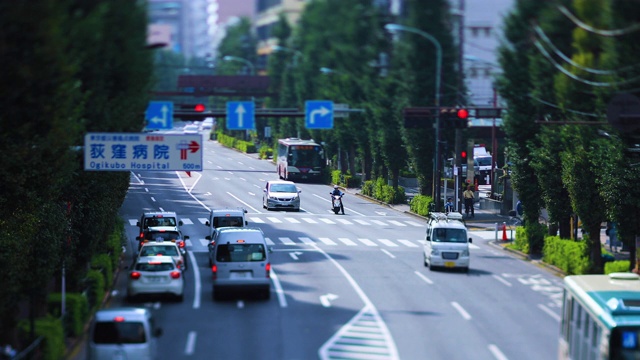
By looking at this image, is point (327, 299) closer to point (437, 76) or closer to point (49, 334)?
point (49, 334)

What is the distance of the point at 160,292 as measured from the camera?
3600cm

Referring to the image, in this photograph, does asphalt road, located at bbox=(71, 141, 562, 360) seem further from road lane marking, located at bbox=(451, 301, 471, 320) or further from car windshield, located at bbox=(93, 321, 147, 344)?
car windshield, located at bbox=(93, 321, 147, 344)

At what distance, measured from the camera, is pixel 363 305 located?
35.8m

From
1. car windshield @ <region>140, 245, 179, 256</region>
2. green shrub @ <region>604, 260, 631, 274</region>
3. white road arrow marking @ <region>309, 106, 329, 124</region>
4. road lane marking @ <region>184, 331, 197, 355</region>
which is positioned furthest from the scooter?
road lane marking @ <region>184, 331, 197, 355</region>

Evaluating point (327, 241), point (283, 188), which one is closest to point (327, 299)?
point (327, 241)

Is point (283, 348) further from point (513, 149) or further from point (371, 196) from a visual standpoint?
point (371, 196)

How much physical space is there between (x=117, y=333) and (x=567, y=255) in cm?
2402

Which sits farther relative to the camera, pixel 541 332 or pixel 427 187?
pixel 427 187

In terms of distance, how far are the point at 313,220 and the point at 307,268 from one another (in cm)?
2147

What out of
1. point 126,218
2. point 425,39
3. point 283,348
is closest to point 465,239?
point 283,348

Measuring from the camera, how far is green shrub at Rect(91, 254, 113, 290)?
3753 centimetres

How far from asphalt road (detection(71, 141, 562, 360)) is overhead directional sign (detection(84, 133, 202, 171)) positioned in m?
4.56

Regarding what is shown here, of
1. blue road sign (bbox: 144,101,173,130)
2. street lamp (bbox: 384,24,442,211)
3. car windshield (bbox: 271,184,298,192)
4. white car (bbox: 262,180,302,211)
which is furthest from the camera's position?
car windshield (bbox: 271,184,298,192)

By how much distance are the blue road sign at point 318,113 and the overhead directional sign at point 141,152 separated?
8.21 meters
